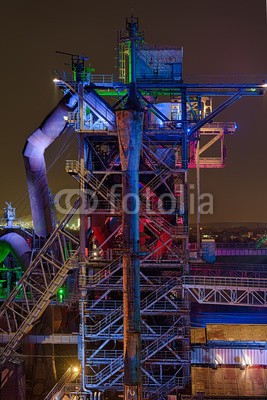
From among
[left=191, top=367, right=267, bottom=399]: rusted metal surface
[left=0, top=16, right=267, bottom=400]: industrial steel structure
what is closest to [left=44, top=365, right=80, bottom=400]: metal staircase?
[left=0, top=16, right=267, bottom=400]: industrial steel structure

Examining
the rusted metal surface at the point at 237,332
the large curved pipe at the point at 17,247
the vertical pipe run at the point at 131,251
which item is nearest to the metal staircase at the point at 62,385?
the vertical pipe run at the point at 131,251

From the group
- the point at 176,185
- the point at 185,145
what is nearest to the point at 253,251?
the point at 176,185

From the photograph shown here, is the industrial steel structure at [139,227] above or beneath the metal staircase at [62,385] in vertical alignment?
above

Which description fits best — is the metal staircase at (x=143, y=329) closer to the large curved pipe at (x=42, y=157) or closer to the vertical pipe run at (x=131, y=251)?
the vertical pipe run at (x=131, y=251)

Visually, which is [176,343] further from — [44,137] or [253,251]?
[253,251]

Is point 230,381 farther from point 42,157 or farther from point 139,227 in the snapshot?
point 42,157

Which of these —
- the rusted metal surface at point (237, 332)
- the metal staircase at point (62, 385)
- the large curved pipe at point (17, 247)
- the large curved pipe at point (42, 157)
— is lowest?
the metal staircase at point (62, 385)
